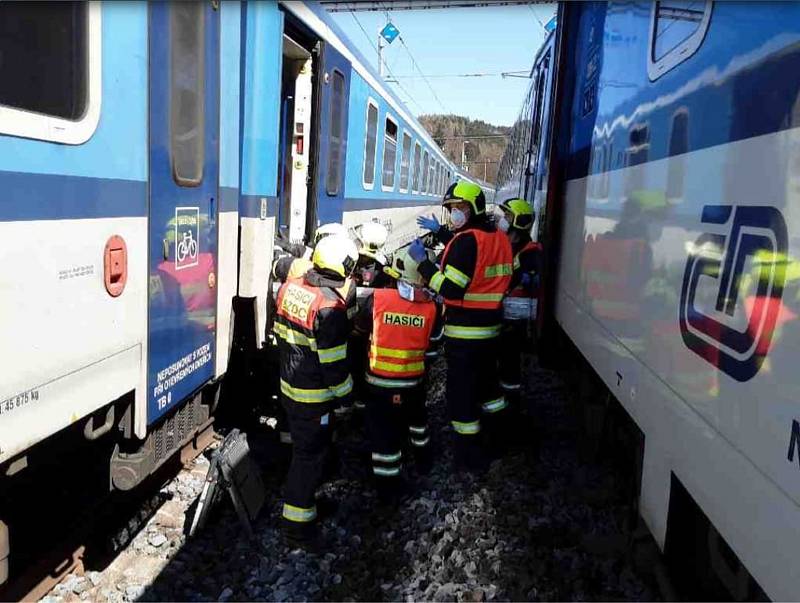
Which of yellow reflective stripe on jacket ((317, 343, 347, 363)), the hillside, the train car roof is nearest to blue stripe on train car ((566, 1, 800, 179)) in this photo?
yellow reflective stripe on jacket ((317, 343, 347, 363))

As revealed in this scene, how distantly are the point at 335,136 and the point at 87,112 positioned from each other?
12.2 feet

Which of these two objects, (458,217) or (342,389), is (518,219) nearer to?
(458,217)

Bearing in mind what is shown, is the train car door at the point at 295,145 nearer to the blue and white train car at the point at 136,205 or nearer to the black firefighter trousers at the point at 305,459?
the blue and white train car at the point at 136,205

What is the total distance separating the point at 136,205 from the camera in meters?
2.87

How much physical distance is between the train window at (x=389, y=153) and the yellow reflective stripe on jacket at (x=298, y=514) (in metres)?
6.13

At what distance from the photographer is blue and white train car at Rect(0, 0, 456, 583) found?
86.0 inches

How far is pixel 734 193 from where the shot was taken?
1.73 metres

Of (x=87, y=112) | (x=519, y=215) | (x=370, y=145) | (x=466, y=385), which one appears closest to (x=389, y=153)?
(x=370, y=145)

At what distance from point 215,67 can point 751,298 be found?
3046 mm

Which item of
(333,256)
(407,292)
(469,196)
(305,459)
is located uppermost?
(469,196)

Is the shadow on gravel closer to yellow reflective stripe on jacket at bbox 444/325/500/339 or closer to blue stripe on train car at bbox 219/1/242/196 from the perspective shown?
yellow reflective stripe on jacket at bbox 444/325/500/339

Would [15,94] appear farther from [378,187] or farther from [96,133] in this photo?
[378,187]

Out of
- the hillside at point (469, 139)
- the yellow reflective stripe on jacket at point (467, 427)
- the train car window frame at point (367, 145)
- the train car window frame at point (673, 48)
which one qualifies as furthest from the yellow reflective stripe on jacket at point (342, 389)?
the hillside at point (469, 139)

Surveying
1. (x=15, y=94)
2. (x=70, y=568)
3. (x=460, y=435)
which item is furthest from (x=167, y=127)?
(x=460, y=435)
